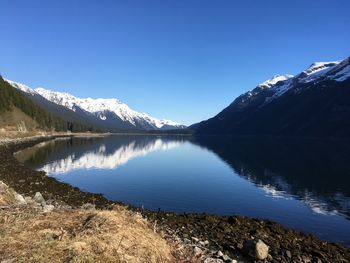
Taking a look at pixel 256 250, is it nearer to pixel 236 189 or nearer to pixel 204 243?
pixel 204 243

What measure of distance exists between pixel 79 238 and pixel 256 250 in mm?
15812

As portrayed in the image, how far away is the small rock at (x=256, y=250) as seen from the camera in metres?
25.6

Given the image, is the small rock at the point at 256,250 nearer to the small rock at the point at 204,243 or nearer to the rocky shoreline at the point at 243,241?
the rocky shoreline at the point at 243,241

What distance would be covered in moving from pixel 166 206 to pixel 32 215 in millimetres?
38033

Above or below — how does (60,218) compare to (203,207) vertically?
above

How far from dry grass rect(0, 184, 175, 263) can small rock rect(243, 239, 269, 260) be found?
12294 mm

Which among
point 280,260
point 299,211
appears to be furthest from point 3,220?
point 299,211

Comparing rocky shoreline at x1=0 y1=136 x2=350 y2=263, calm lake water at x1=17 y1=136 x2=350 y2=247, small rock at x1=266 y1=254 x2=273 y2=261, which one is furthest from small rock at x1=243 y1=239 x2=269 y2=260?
calm lake water at x1=17 y1=136 x2=350 y2=247

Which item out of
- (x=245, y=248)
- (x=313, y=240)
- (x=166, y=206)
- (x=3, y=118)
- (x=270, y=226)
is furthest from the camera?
(x=3, y=118)

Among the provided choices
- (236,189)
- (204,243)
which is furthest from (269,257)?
(236,189)

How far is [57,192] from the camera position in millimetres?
53625

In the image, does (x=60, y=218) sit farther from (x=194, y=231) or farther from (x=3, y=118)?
(x=3, y=118)

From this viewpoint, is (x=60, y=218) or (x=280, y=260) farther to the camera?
(x=280, y=260)

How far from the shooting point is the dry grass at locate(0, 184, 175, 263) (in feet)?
39.7
